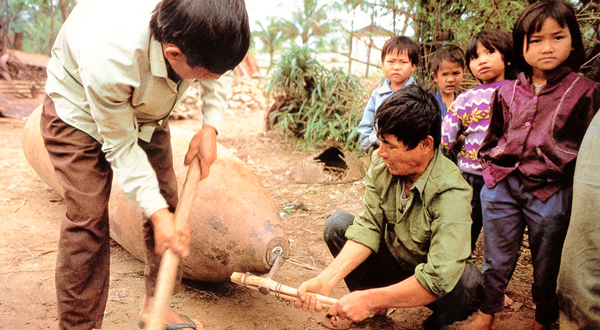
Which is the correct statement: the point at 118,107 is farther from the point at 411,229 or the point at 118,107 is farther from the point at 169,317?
the point at 411,229

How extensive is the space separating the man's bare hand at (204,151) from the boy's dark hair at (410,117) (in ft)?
2.43

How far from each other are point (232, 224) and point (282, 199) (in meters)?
2.03

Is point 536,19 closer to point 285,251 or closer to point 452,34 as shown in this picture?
point 285,251

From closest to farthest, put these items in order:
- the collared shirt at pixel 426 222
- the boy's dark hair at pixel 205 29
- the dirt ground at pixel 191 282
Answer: the boy's dark hair at pixel 205 29 < the collared shirt at pixel 426 222 < the dirt ground at pixel 191 282

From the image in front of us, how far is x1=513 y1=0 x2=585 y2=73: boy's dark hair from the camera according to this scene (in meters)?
1.99

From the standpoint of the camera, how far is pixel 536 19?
2.03 m

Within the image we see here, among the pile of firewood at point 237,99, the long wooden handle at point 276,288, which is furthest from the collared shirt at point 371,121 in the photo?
the pile of firewood at point 237,99

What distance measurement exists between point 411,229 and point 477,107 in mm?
890

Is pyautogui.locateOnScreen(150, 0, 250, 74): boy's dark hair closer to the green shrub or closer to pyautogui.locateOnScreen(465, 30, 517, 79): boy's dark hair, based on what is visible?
pyautogui.locateOnScreen(465, 30, 517, 79): boy's dark hair

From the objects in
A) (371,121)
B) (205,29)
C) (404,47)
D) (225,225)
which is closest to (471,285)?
(225,225)

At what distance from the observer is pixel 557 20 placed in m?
1.99

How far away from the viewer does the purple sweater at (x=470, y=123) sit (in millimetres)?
2426

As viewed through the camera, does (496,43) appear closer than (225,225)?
No

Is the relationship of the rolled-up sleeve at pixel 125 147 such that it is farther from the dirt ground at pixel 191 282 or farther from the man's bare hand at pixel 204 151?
the dirt ground at pixel 191 282
